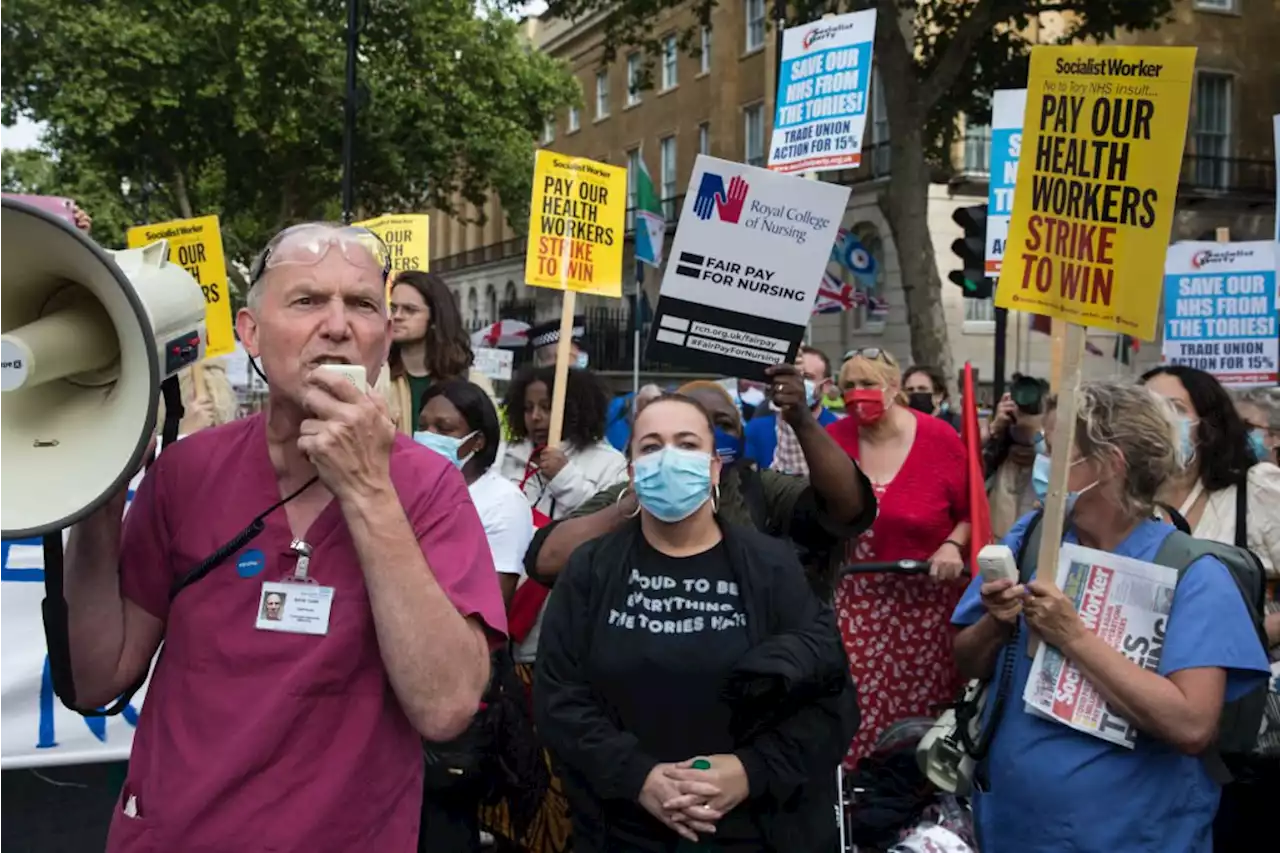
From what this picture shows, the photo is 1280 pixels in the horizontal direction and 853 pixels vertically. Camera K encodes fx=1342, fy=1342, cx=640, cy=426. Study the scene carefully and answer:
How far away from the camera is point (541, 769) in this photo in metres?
3.86

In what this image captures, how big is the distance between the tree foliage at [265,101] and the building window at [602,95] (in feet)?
40.2

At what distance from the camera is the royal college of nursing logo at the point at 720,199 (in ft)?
15.1

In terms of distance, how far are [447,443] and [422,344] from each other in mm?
819

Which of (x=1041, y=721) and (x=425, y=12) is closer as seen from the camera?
(x=1041, y=721)

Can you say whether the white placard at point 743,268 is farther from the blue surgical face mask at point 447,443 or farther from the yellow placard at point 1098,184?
the yellow placard at point 1098,184

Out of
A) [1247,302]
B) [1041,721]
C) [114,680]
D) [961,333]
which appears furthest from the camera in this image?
[961,333]

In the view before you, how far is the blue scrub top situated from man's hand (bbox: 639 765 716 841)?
0.75 meters

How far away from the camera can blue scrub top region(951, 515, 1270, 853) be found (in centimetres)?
297

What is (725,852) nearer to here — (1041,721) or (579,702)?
(579,702)

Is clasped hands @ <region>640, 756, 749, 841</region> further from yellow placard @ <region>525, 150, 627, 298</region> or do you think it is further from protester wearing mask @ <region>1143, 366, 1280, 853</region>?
yellow placard @ <region>525, 150, 627, 298</region>

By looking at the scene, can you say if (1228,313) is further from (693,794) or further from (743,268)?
(693,794)

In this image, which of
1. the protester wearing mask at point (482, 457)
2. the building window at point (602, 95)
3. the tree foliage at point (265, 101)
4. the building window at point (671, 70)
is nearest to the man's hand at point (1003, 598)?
the protester wearing mask at point (482, 457)

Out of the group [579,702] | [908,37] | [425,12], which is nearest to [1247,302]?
[579,702]

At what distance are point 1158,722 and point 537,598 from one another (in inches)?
86.0
